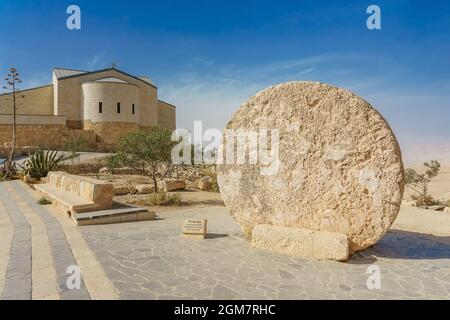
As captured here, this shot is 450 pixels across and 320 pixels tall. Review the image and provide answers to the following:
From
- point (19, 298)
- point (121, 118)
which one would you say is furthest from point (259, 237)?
point (121, 118)

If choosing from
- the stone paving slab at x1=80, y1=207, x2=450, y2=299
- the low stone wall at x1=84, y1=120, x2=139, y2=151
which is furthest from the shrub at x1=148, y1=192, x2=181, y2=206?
the low stone wall at x1=84, y1=120, x2=139, y2=151

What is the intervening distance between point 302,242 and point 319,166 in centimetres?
123

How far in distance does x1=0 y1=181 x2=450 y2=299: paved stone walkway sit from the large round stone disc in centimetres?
67

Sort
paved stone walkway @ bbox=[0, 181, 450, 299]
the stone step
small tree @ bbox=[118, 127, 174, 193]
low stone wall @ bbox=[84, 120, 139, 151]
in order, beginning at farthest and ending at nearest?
low stone wall @ bbox=[84, 120, 139, 151]
small tree @ bbox=[118, 127, 174, 193]
the stone step
paved stone walkway @ bbox=[0, 181, 450, 299]

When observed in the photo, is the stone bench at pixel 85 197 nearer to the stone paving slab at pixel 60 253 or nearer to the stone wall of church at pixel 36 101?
the stone paving slab at pixel 60 253

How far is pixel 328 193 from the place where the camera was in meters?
5.12

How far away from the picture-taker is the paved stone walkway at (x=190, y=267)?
3.69 metres

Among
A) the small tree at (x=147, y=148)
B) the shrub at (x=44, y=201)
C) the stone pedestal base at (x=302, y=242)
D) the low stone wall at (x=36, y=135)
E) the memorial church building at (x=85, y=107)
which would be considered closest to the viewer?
the stone pedestal base at (x=302, y=242)

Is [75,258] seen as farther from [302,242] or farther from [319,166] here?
[319,166]

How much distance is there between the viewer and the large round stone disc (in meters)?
4.89

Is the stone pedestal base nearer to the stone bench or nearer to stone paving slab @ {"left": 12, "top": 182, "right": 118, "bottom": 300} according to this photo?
stone paving slab @ {"left": 12, "top": 182, "right": 118, "bottom": 300}

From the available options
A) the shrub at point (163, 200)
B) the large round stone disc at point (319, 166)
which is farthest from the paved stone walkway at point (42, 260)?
the shrub at point (163, 200)

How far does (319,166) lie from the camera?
517 centimetres

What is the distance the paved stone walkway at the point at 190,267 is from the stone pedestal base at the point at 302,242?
166 mm
